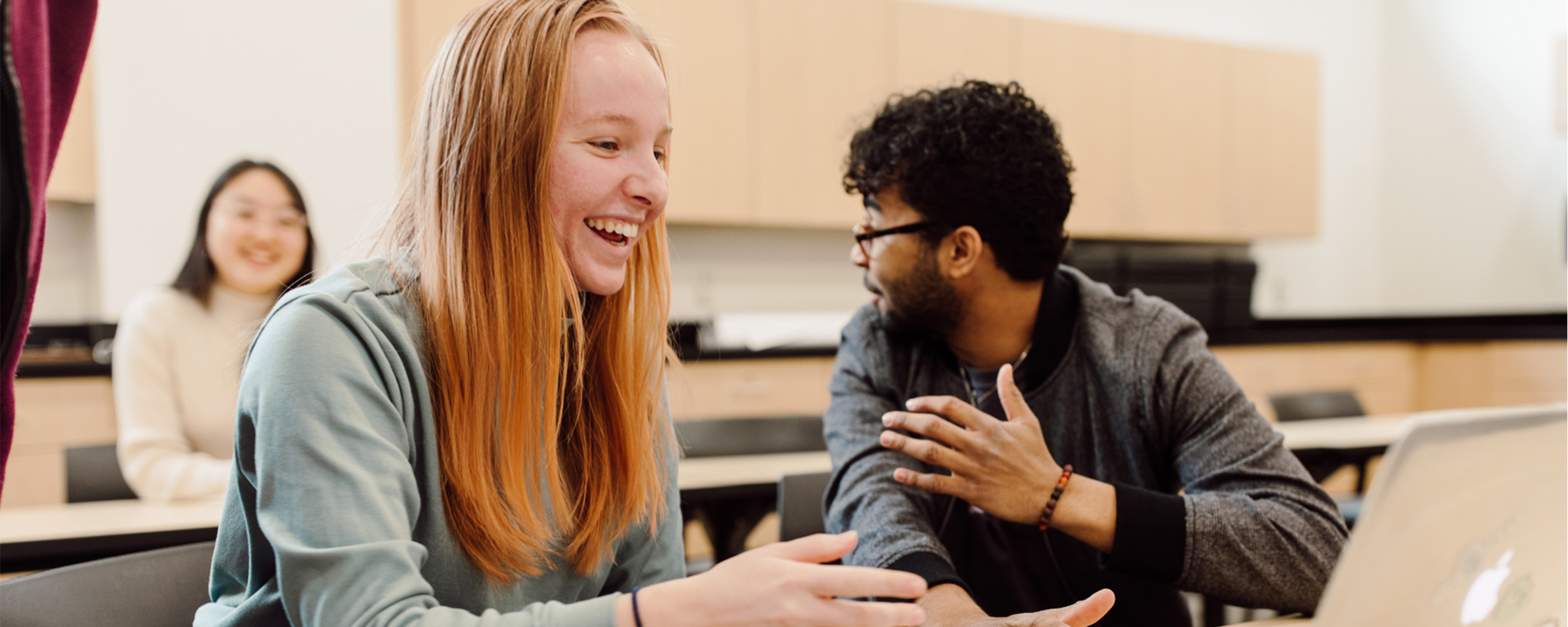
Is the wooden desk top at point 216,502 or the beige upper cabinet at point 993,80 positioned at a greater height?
the beige upper cabinet at point 993,80

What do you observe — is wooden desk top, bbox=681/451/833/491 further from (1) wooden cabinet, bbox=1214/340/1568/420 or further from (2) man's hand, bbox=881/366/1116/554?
(1) wooden cabinet, bbox=1214/340/1568/420

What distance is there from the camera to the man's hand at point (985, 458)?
105 cm

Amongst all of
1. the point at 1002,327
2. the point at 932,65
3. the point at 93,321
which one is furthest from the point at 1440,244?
the point at 93,321

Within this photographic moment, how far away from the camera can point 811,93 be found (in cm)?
411

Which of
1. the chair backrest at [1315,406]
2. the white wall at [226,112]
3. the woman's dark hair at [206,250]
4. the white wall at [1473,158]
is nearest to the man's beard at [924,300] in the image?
the woman's dark hair at [206,250]

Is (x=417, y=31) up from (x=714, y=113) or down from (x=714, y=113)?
up

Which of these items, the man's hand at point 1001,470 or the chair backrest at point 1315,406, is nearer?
the man's hand at point 1001,470

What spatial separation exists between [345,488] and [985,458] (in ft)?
2.12

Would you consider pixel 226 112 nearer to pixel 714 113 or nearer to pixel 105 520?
pixel 714 113

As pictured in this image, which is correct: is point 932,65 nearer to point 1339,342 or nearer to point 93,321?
point 1339,342

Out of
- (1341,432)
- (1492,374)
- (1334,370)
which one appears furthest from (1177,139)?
(1341,432)

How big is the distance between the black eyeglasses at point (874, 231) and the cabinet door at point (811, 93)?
263cm

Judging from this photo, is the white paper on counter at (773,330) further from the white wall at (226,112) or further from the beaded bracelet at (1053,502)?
the beaded bracelet at (1053,502)

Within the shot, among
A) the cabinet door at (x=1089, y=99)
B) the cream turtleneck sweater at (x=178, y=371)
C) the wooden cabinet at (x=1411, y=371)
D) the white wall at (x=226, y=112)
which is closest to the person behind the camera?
the cream turtleneck sweater at (x=178, y=371)
